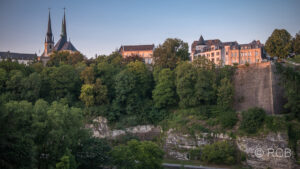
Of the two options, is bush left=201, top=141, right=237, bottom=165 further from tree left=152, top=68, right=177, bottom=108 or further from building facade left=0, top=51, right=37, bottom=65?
building facade left=0, top=51, right=37, bottom=65

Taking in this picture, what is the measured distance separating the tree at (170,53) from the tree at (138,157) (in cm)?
2348

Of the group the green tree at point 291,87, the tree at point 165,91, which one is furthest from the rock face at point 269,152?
the tree at point 165,91

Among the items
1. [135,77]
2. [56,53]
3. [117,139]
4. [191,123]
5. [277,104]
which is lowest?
[117,139]

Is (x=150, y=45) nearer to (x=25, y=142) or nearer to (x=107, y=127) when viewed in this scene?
(x=107, y=127)

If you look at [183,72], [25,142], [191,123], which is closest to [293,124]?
[191,123]

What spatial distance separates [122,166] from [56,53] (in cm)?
3908

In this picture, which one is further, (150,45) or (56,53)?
(150,45)

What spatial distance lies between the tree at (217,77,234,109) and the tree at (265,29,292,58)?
13.9 m

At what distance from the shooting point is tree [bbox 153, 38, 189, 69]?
46438mm

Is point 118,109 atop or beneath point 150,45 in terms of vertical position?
beneath

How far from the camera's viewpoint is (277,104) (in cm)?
3362

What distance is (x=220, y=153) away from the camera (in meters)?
29.5

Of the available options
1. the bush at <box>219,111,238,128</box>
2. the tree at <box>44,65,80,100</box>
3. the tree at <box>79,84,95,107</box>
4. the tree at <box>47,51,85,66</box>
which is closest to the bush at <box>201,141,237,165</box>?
the bush at <box>219,111,238,128</box>

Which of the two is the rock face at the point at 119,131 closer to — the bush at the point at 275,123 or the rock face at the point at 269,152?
the rock face at the point at 269,152
